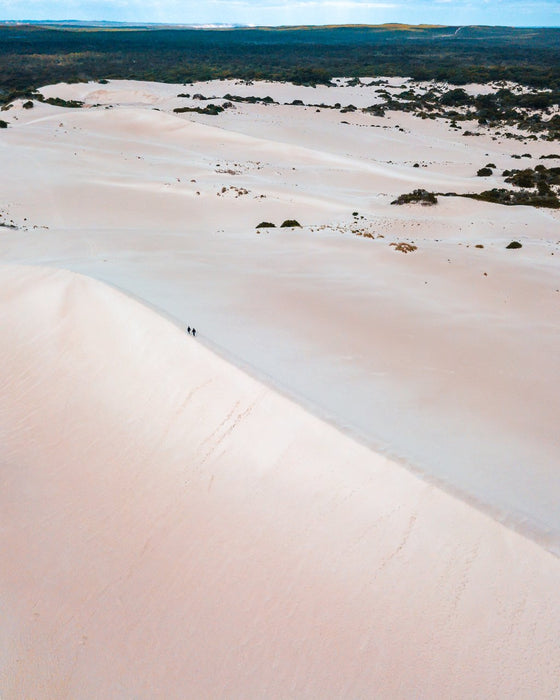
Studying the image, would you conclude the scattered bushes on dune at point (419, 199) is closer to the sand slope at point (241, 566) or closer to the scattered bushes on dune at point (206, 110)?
the sand slope at point (241, 566)

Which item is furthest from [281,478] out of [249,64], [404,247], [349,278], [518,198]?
[249,64]

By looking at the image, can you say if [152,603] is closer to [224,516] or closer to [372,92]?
[224,516]

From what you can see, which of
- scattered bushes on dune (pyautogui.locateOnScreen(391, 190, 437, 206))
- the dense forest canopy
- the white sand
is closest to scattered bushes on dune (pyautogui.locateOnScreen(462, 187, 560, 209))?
scattered bushes on dune (pyautogui.locateOnScreen(391, 190, 437, 206))

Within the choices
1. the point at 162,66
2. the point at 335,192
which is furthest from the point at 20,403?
the point at 162,66

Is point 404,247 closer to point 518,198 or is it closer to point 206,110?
point 518,198

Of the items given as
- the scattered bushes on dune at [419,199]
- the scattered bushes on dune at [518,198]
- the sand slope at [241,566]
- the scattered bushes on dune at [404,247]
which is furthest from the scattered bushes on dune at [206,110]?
the sand slope at [241,566]
